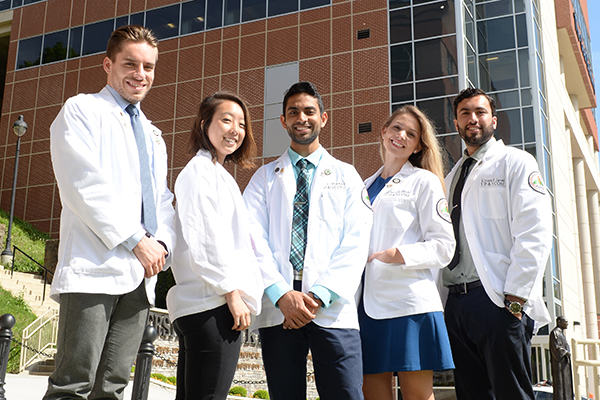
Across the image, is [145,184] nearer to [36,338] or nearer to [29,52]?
[36,338]

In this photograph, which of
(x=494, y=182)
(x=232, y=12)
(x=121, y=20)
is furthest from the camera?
(x=121, y=20)

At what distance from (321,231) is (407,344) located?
92cm

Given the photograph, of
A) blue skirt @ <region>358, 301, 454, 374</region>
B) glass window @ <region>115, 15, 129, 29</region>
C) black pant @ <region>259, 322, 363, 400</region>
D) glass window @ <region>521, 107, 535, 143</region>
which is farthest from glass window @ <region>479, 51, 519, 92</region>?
black pant @ <region>259, 322, 363, 400</region>

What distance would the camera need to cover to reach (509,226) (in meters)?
4.24

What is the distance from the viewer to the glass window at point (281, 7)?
27.8 metres

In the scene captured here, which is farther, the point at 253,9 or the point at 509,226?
the point at 253,9

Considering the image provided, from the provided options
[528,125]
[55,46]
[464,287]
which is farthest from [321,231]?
[55,46]

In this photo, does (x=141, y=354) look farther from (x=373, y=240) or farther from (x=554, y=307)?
(x=554, y=307)

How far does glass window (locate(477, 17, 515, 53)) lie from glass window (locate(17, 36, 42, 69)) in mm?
23333

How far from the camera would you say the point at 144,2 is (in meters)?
30.8

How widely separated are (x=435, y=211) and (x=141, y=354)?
5197 millimetres

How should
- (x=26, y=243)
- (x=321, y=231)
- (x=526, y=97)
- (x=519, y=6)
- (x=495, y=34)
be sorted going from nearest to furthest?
(x=321, y=231), (x=526, y=97), (x=519, y=6), (x=495, y=34), (x=26, y=243)

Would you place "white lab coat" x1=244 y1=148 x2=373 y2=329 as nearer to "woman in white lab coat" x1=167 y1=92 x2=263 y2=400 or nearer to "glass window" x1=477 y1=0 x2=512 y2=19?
"woman in white lab coat" x1=167 y1=92 x2=263 y2=400

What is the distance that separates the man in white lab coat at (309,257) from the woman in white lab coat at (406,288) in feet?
0.90
